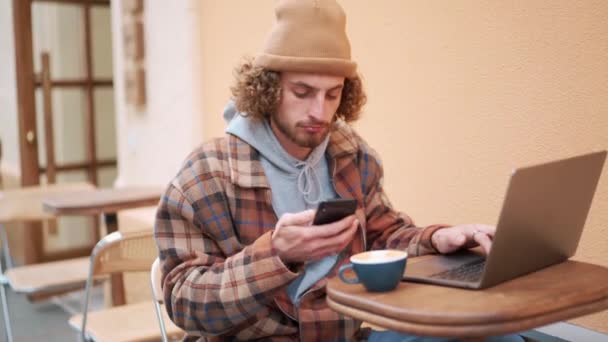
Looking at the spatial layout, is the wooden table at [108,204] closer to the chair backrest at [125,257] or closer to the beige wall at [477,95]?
the chair backrest at [125,257]

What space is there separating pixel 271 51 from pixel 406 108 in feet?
3.31

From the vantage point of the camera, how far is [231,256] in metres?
1.82

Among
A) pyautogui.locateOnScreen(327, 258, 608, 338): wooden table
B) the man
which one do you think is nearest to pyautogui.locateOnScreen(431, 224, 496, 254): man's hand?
the man

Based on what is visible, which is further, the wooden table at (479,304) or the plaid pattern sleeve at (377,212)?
the plaid pattern sleeve at (377,212)

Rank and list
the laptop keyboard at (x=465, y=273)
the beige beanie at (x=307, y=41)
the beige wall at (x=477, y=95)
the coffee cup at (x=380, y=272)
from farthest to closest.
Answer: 1. the beige wall at (x=477, y=95)
2. the beige beanie at (x=307, y=41)
3. the laptop keyboard at (x=465, y=273)
4. the coffee cup at (x=380, y=272)

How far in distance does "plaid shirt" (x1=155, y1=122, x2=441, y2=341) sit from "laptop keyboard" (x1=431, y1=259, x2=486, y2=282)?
21 centimetres

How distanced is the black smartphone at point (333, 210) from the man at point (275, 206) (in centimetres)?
5

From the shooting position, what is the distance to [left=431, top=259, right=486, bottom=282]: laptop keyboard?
1.58 m

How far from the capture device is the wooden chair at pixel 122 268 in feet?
8.86

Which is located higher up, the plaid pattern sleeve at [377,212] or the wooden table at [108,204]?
the plaid pattern sleeve at [377,212]

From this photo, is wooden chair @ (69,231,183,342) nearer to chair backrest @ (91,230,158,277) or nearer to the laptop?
chair backrest @ (91,230,158,277)

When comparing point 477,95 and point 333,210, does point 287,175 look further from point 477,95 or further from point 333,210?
point 477,95

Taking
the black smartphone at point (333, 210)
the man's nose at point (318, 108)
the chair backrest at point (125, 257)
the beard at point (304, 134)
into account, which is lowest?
the chair backrest at point (125, 257)

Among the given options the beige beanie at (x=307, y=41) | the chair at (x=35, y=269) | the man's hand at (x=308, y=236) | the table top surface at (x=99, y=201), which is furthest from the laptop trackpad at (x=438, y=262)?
the chair at (x=35, y=269)
